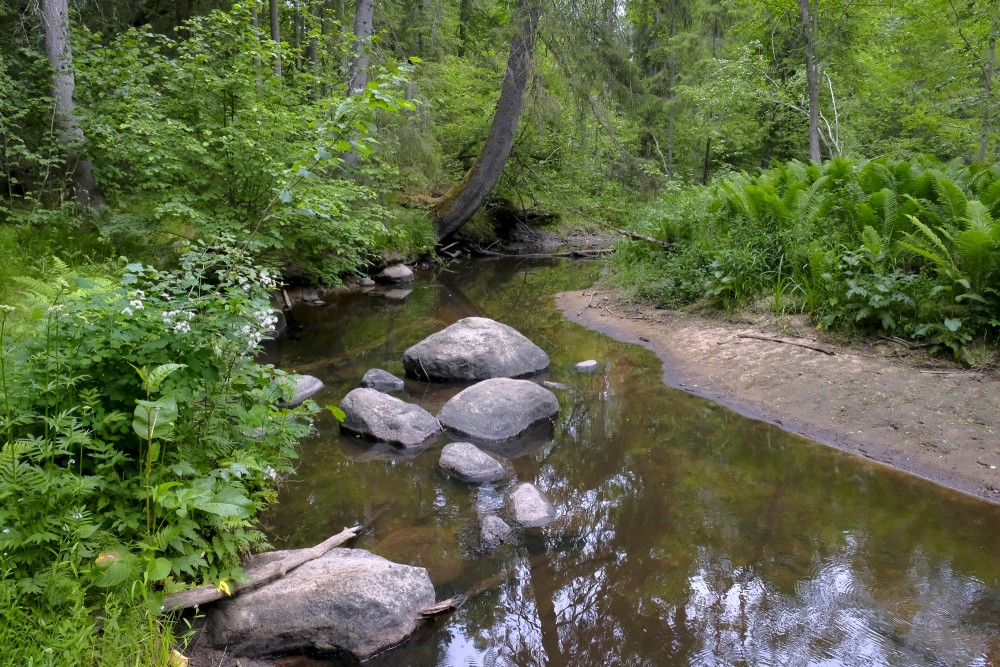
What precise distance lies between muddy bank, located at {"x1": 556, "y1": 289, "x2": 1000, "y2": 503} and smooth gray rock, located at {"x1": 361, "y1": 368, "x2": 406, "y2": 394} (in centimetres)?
324

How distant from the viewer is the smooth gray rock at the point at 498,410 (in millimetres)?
6184

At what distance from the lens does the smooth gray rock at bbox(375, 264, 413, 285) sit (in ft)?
46.4

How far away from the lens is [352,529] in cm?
420

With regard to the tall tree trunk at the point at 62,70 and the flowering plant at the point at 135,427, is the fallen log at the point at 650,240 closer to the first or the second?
the tall tree trunk at the point at 62,70

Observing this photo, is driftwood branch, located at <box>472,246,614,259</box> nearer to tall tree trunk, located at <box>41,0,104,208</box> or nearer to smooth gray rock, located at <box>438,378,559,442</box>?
tall tree trunk, located at <box>41,0,104,208</box>

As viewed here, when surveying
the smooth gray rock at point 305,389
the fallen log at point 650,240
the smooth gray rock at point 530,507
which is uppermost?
the fallen log at point 650,240

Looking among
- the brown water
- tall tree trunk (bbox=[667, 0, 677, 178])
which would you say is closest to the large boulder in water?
the brown water

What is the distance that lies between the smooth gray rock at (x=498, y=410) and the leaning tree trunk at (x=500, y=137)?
792cm

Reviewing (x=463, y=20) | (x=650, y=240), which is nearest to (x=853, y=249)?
(x=650, y=240)

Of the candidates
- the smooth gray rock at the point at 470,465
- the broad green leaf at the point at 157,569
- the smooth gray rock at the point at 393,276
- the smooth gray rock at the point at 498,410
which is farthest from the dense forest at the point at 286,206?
the smooth gray rock at the point at 498,410

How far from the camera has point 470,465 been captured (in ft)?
17.3

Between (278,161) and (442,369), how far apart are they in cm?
336

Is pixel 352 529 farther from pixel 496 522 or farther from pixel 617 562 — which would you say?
pixel 617 562

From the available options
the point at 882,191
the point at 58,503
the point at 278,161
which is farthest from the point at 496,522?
the point at 882,191
